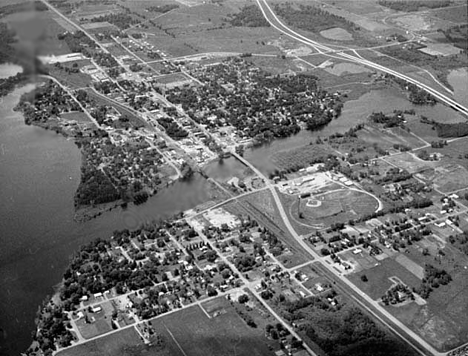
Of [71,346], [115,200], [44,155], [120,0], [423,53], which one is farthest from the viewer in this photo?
[120,0]

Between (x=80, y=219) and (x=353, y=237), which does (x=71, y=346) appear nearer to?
(x=80, y=219)

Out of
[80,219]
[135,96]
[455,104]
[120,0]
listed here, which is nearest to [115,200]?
[80,219]

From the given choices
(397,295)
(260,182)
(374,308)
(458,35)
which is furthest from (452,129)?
(458,35)

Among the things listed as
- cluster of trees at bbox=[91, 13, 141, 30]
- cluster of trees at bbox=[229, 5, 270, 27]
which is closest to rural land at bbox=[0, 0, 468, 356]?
cluster of trees at bbox=[91, 13, 141, 30]

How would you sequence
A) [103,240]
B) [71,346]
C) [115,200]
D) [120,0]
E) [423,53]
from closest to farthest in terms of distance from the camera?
[71,346], [103,240], [115,200], [423,53], [120,0]

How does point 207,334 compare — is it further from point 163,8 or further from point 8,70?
point 163,8

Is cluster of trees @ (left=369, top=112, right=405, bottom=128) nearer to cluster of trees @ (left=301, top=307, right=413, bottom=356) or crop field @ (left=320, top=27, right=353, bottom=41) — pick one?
crop field @ (left=320, top=27, right=353, bottom=41)

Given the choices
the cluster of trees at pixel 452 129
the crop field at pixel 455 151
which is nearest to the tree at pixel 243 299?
the crop field at pixel 455 151
